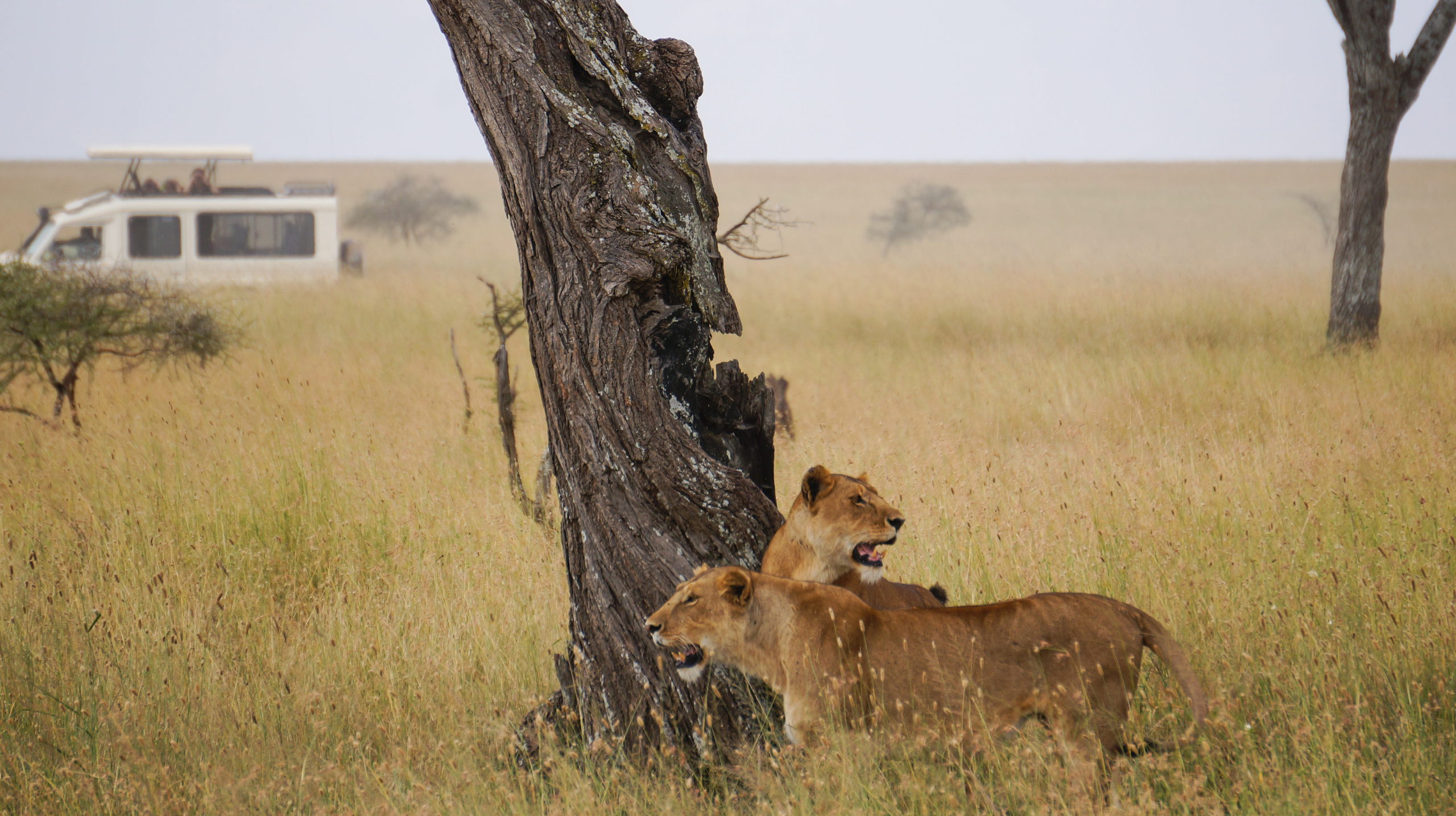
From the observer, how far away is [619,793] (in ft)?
9.37

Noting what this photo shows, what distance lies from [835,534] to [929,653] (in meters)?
0.45

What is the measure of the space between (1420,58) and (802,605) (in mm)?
12140

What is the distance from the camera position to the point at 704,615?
2.68m

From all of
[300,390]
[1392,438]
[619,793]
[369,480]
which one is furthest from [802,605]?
[300,390]

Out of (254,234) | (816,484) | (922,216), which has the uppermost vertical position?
(922,216)

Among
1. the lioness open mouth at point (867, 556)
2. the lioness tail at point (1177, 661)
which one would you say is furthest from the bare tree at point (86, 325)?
the lioness tail at point (1177, 661)

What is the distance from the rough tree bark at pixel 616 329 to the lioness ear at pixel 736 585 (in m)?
0.39

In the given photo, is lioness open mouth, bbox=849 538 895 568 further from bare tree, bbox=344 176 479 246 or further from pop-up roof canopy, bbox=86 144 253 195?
bare tree, bbox=344 176 479 246

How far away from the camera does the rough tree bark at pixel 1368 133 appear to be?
1081cm

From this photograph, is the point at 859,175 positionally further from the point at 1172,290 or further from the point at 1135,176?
the point at 1172,290

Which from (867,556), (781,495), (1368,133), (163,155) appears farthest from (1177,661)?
(163,155)

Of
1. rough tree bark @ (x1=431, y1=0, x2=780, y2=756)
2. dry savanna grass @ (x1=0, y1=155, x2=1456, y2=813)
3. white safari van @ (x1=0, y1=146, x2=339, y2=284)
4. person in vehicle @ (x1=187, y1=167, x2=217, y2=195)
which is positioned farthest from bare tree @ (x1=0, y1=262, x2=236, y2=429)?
person in vehicle @ (x1=187, y1=167, x2=217, y2=195)

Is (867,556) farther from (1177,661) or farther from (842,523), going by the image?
(1177,661)

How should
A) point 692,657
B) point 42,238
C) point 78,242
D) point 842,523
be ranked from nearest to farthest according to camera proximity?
point 692,657 < point 842,523 < point 42,238 < point 78,242
